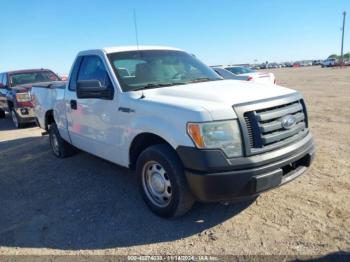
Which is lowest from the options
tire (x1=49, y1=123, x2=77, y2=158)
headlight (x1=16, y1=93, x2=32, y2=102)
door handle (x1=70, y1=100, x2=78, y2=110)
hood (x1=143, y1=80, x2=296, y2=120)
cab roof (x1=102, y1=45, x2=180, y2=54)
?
tire (x1=49, y1=123, x2=77, y2=158)

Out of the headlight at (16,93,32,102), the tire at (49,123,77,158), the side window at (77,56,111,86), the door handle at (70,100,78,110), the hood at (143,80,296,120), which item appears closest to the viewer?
the hood at (143,80,296,120)

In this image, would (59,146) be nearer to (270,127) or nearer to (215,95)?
(215,95)

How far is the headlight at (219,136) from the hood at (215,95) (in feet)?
0.28

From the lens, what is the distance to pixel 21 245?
3.58m

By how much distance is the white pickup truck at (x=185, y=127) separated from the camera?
126 inches

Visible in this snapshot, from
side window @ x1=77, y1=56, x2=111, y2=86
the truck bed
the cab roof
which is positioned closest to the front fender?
side window @ x1=77, y1=56, x2=111, y2=86

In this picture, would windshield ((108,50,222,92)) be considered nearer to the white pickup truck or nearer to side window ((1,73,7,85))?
the white pickup truck

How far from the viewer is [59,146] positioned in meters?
6.56

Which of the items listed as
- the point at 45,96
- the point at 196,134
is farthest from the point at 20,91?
the point at 196,134

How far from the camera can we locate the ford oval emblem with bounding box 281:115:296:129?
11.6ft

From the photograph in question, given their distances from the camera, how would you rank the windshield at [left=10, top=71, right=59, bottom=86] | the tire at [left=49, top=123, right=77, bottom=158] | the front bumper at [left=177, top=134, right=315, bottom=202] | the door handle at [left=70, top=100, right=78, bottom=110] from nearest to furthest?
the front bumper at [left=177, top=134, right=315, bottom=202]
the door handle at [left=70, top=100, right=78, bottom=110]
the tire at [left=49, top=123, right=77, bottom=158]
the windshield at [left=10, top=71, right=59, bottom=86]

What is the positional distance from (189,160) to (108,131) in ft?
5.38

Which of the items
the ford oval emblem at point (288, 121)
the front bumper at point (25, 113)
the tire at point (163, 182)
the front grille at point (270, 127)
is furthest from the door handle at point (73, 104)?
the front bumper at point (25, 113)

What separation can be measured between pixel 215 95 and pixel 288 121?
0.83m
